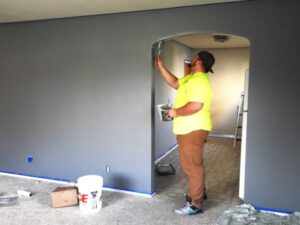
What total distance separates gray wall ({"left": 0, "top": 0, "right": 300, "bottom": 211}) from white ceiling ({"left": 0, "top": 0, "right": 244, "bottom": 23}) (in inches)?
5.6

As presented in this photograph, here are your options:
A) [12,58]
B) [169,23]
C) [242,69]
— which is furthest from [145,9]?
[242,69]

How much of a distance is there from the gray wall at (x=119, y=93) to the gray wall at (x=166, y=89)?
1.42 m

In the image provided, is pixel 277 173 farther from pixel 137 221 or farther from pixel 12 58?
pixel 12 58

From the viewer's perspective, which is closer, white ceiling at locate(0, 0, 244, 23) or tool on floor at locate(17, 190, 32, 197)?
white ceiling at locate(0, 0, 244, 23)

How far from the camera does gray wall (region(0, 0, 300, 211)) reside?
2963 mm

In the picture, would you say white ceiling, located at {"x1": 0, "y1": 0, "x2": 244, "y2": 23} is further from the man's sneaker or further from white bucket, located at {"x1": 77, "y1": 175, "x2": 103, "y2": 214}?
the man's sneaker

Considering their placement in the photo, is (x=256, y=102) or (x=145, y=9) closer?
(x=256, y=102)

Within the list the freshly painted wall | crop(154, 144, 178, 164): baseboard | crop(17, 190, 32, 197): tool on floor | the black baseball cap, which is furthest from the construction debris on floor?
the freshly painted wall

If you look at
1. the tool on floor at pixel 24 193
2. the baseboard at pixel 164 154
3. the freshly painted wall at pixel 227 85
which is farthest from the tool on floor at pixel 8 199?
the freshly painted wall at pixel 227 85

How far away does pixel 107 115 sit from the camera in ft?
12.1

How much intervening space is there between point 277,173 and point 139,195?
1630 millimetres

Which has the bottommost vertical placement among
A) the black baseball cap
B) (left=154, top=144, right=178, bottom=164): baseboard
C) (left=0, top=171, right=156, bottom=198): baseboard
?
(left=154, top=144, right=178, bottom=164): baseboard

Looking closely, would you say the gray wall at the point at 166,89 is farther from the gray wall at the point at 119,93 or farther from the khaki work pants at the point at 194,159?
the khaki work pants at the point at 194,159

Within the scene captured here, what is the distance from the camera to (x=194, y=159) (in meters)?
3.05
